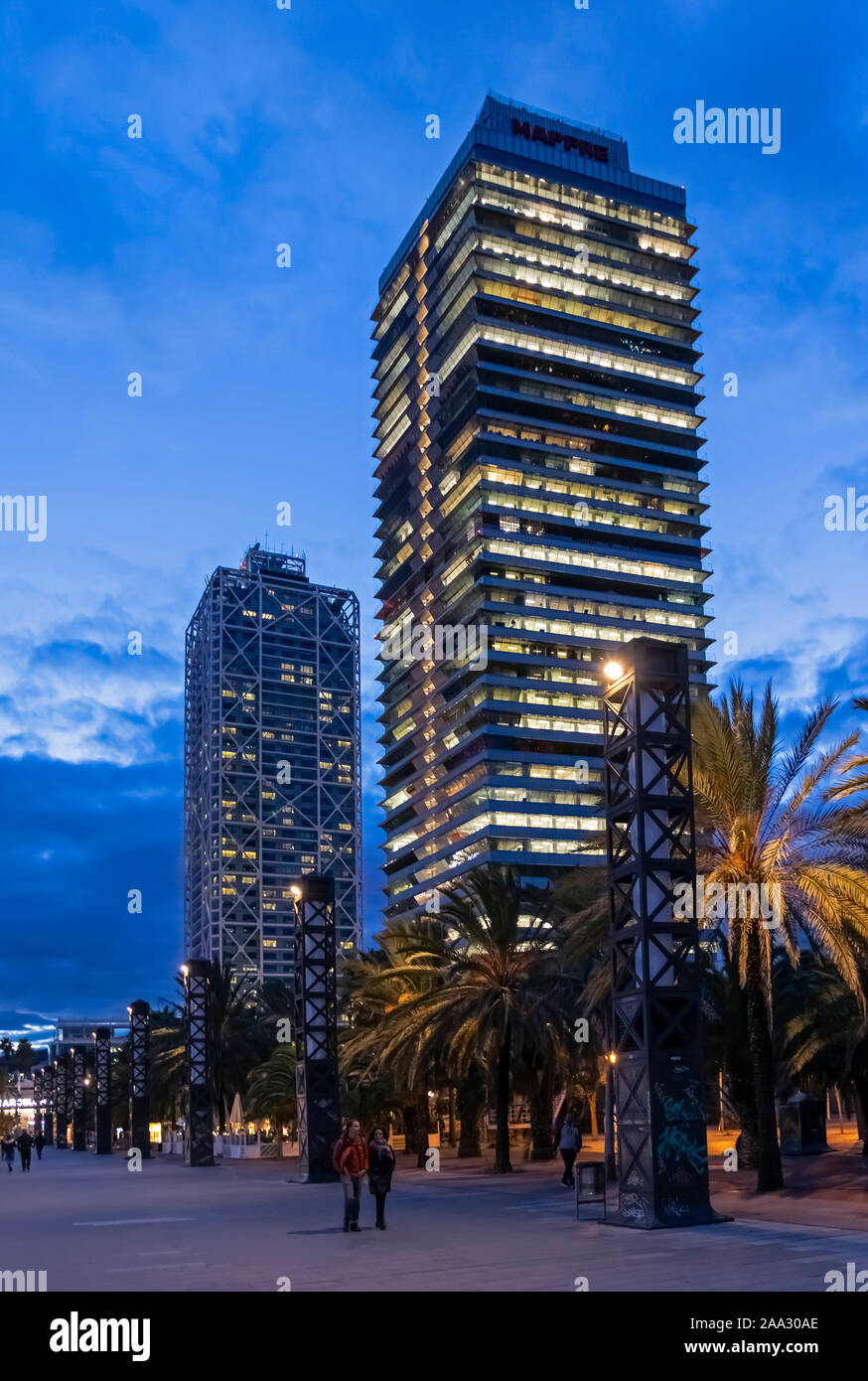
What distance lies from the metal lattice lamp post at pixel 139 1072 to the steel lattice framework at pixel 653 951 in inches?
1746

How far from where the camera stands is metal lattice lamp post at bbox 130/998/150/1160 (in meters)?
62.0

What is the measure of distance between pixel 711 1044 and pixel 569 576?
123 m

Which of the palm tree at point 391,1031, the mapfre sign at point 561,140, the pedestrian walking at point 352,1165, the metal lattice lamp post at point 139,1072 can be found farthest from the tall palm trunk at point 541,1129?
the mapfre sign at point 561,140

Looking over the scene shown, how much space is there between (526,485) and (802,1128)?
123 metres

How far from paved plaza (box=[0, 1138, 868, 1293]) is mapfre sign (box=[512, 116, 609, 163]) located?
502 ft

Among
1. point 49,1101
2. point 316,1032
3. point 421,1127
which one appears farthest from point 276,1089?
point 49,1101

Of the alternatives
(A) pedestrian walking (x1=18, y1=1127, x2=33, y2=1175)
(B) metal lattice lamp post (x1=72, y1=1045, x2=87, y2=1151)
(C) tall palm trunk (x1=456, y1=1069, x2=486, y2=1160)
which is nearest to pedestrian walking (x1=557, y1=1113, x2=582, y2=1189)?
(C) tall palm trunk (x1=456, y1=1069, x2=486, y2=1160)

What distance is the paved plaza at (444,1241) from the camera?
1469 cm

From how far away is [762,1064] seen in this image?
2478 cm

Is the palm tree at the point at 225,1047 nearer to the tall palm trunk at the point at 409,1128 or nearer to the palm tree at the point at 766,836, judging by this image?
the tall palm trunk at the point at 409,1128

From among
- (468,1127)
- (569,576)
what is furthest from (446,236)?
(468,1127)

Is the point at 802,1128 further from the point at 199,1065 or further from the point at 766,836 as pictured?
the point at 199,1065

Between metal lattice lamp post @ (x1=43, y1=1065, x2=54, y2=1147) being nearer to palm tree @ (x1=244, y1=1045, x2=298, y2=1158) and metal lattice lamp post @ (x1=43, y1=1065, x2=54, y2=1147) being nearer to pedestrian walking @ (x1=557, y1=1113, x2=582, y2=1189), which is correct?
palm tree @ (x1=244, y1=1045, x2=298, y2=1158)
